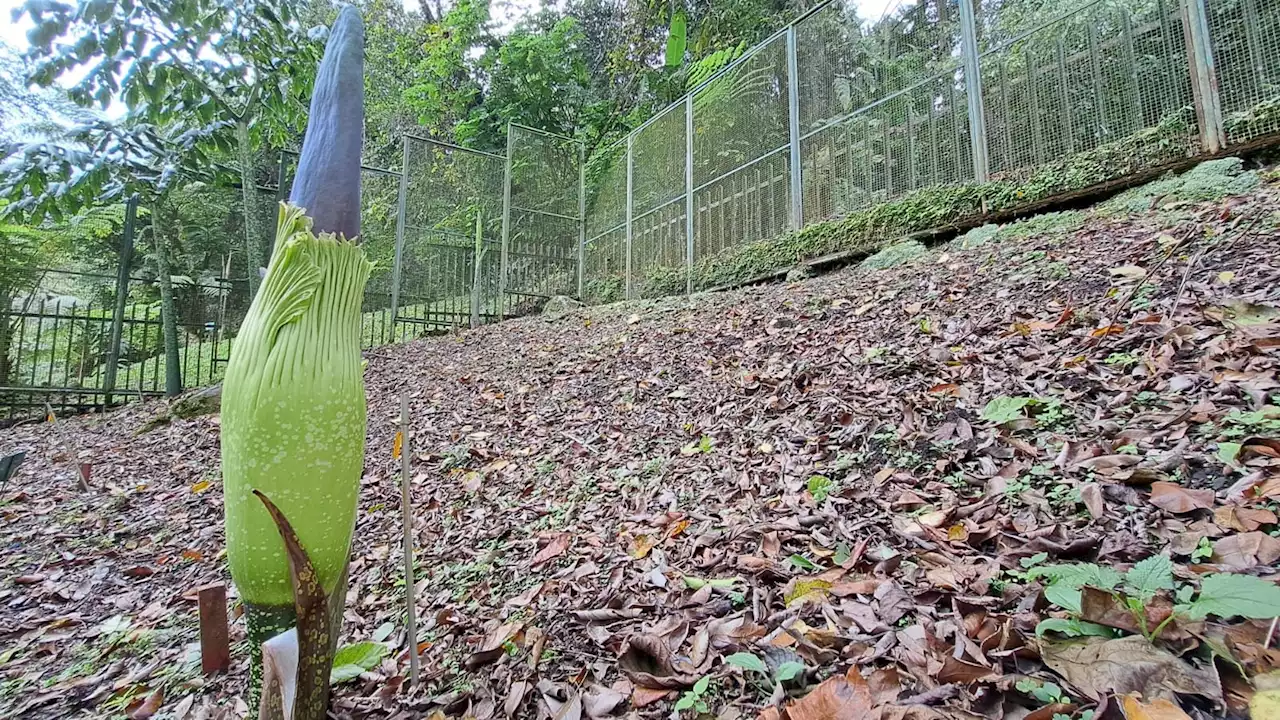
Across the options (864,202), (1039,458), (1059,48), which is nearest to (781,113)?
(864,202)

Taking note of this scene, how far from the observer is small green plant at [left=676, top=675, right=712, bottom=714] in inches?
46.1

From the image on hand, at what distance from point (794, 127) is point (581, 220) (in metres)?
4.43

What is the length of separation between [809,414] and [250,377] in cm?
227

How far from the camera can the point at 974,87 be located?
16.5 ft

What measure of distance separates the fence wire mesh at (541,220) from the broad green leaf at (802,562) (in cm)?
799

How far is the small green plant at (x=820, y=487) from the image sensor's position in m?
1.98

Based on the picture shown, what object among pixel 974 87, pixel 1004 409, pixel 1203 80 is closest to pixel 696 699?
pixel 1004 409

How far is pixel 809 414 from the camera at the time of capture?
2.63m

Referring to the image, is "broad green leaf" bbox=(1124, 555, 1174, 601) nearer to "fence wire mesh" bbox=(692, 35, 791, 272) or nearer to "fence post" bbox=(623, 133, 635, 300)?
"fence wire mesh" bbox=(692, 35, 791, 272)

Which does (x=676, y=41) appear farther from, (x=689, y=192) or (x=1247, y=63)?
(x=689, y=192)

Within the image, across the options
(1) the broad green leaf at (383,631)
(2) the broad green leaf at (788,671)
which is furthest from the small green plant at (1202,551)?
(1) the broad green leaf at (383,631)

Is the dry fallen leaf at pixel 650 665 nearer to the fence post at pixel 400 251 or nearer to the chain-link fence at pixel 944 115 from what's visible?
the chain-link fence at pixel 944 115

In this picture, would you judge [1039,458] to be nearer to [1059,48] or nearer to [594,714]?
[594,714]

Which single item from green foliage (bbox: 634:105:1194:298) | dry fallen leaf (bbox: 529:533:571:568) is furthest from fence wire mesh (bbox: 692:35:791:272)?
dry fallen leaf (bbox: 529:533:571:568)
